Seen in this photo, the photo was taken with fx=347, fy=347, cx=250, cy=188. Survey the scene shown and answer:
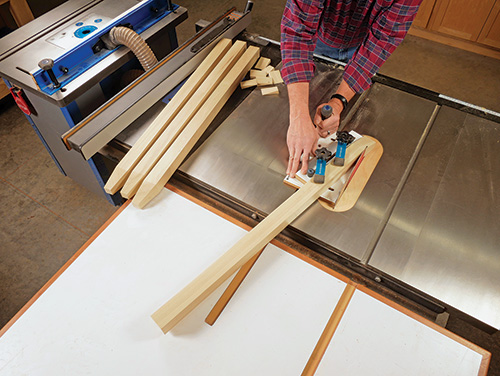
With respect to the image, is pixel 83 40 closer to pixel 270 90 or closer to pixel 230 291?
pixel 270 90

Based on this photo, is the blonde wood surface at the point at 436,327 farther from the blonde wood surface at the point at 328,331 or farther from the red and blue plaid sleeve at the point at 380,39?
the red and blue plaid sleeve at the point at 380,39

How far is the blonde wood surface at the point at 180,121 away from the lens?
1275 mm

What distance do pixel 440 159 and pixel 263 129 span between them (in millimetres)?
703

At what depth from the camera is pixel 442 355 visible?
0.97 meters

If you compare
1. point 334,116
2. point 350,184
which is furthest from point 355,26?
point 350,184

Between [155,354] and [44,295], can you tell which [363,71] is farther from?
[44,295]

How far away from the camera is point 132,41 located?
1.57 metres

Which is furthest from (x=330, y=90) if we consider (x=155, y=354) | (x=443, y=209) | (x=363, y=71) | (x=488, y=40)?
(x=488, y=40)

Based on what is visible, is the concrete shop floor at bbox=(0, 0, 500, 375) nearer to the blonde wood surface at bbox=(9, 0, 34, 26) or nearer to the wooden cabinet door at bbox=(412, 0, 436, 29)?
the wooden cabinet door at bbox=(412, 0, 436, 29)

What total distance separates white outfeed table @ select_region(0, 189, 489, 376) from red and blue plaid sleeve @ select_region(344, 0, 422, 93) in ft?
Answer: 2.62

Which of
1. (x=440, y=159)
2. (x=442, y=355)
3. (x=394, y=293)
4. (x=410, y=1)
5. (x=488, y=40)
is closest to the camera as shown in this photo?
(x=442, y=355)

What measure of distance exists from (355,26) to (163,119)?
98 cm

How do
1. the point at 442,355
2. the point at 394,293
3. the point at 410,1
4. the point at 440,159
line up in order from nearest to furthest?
the point at 442,355 < the point at 394,293 < the point at 410,1 < the point at 440,159

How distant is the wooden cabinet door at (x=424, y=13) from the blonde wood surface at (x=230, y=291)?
120 inches
